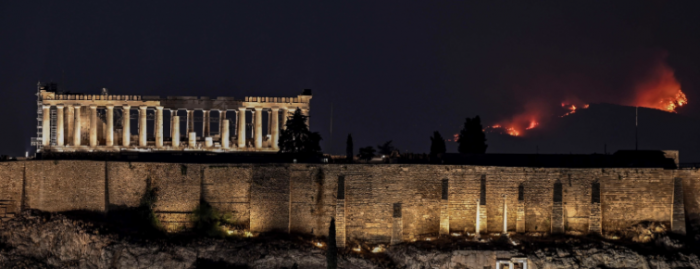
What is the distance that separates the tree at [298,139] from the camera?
81562 mm

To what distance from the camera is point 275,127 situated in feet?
310

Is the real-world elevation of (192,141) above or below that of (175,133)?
below

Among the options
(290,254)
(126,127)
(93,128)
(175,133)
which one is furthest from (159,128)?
(290,254)

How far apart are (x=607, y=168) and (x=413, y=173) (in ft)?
42.1

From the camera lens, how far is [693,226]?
243 feet

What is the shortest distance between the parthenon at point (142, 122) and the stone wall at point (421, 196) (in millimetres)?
18577

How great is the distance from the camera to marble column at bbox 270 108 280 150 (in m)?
93.8

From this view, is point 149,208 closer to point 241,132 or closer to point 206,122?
point 241,132

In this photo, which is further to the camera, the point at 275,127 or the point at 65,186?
the point at 275,127

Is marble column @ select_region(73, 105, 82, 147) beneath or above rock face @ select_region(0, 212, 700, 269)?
above

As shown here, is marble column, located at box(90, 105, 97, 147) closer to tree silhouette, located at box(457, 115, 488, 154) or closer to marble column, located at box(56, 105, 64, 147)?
marble column, located at box(56, 105, 64, 147)

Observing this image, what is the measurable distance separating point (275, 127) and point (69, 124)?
56.0 feet

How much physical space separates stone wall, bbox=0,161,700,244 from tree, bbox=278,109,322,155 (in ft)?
24.1

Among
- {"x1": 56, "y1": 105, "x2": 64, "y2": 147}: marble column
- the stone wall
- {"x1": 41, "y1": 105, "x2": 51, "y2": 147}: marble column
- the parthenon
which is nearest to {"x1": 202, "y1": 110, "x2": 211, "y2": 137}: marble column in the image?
the parthenon
